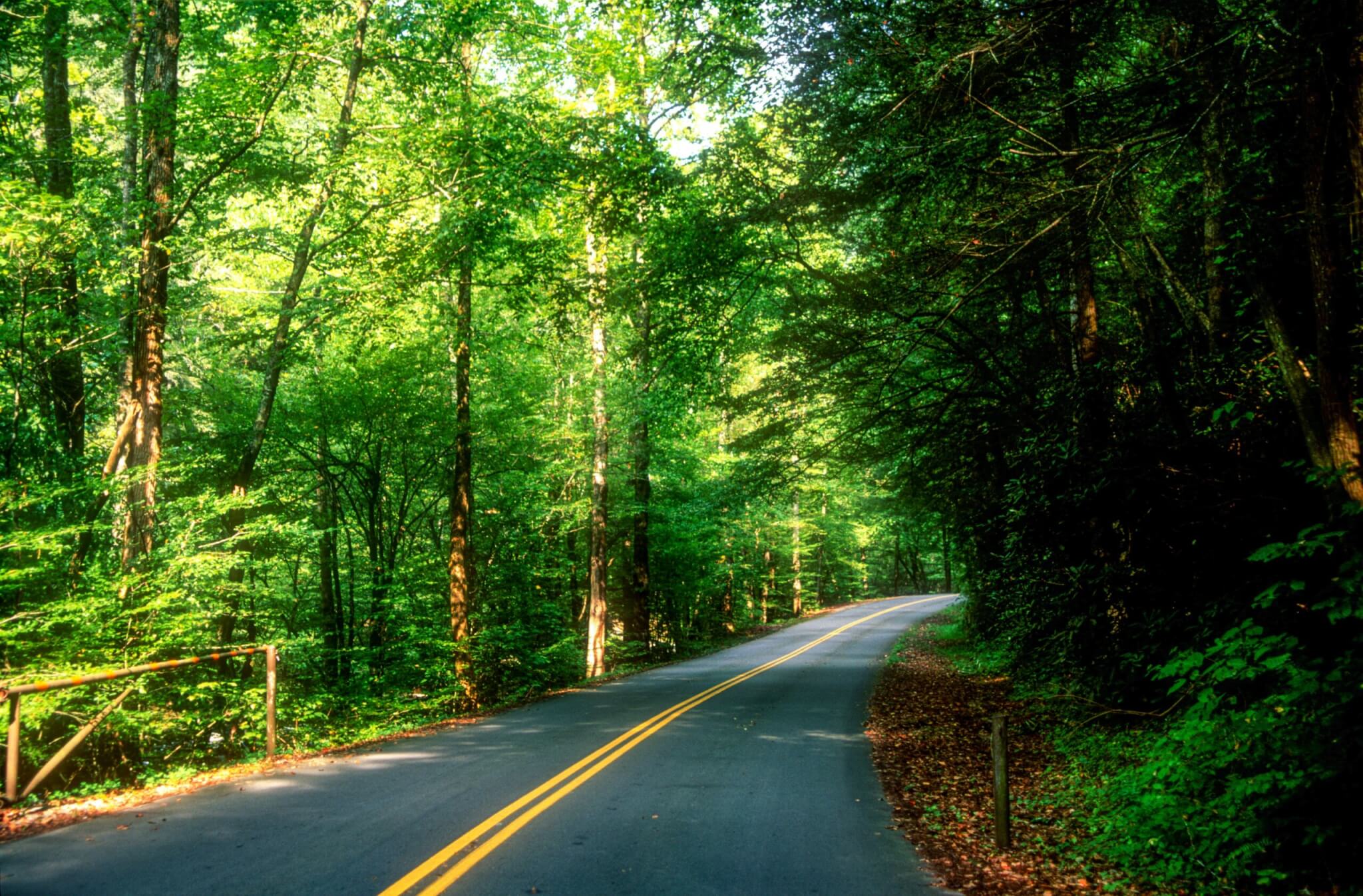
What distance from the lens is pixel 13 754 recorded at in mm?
6305

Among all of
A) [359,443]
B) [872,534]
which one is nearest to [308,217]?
[359,443]

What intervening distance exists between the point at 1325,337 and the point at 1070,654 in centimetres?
584

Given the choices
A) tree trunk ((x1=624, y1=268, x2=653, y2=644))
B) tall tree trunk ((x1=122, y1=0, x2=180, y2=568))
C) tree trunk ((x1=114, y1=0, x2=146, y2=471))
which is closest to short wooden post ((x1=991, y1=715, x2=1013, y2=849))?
tall tree trunk ((x1=122, y1=0, x2=180, y2=568))

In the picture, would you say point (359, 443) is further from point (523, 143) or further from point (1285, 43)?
point (1285, 43)

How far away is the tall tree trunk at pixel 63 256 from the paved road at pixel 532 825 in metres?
7.46

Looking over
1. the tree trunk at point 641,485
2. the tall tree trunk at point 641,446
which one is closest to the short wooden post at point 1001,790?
the tall tree trunk at point 641,446

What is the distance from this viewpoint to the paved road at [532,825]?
4.86m

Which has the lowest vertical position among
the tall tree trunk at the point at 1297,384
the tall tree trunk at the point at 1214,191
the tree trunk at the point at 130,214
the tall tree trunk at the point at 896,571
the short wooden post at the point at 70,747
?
the tall tree trunk at the point at 896,571

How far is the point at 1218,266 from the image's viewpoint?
25.1 ft

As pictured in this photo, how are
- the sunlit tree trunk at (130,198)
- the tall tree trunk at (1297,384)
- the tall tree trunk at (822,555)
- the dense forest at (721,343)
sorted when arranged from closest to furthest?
the tall tree trunk at (1297,384)
the dense forest at (721,343)
the sunlit tree trunk at (130,198)
the tall tree trunk at (822,555)

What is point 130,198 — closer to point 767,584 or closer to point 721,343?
point 721,343

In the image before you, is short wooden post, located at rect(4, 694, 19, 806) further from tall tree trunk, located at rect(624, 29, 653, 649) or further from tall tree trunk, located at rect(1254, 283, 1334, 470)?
tall tree trunk, located at rect(624, 29, 653, 649)

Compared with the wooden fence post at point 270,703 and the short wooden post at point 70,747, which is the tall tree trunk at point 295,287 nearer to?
the short wooden post at point 70,747

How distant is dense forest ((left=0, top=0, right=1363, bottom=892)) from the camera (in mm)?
→ 5812
